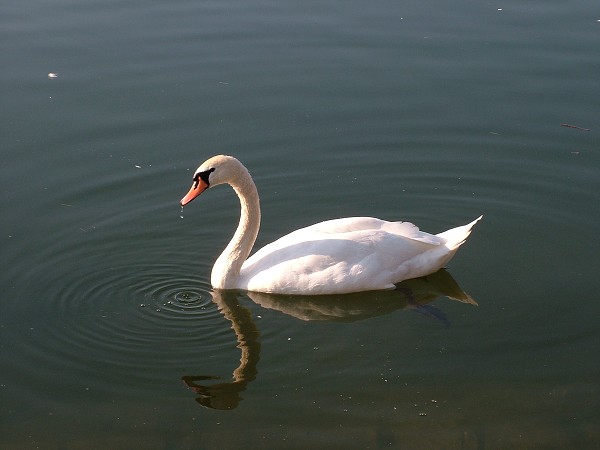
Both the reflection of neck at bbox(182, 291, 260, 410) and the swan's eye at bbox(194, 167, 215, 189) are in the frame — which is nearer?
the reflection of neck at bbox(182, 291, 260, 410)

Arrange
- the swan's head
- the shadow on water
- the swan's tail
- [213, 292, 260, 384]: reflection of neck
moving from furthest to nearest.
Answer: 1. the swan's tail
2. the swan's head
3. the shadow on water
4. [213, 292, 260, 384]: reflection of neck

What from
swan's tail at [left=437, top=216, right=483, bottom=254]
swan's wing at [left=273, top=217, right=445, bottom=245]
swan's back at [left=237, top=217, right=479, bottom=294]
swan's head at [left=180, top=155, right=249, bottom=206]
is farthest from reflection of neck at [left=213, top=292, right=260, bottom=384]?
swan's tail at [left=437, top=216, right=483, bottom=254]

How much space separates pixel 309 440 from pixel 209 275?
3.09 meters

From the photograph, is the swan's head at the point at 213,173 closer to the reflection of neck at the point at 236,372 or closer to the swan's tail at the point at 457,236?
the reflection of neck at the point at 236,372

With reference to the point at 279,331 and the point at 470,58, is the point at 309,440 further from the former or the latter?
the point at 470,58

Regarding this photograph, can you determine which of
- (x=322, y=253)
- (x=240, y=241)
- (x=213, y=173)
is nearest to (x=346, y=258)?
(x=322, y=253)

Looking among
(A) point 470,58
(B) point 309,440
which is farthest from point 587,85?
(B) point 309,440

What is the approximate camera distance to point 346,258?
10.6m

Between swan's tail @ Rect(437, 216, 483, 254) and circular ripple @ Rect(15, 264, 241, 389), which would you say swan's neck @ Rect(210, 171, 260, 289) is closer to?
circular ripple @ Rect(15, 264, 241, 389)

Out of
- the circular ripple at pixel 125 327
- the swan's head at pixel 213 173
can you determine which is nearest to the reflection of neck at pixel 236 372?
the circular ripple at pixel 125 327

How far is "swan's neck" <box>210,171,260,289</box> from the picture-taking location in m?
10.7

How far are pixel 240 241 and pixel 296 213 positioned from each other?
1491 millimetres

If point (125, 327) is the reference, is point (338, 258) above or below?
above

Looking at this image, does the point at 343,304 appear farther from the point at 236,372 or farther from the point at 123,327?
the point at 123,327
